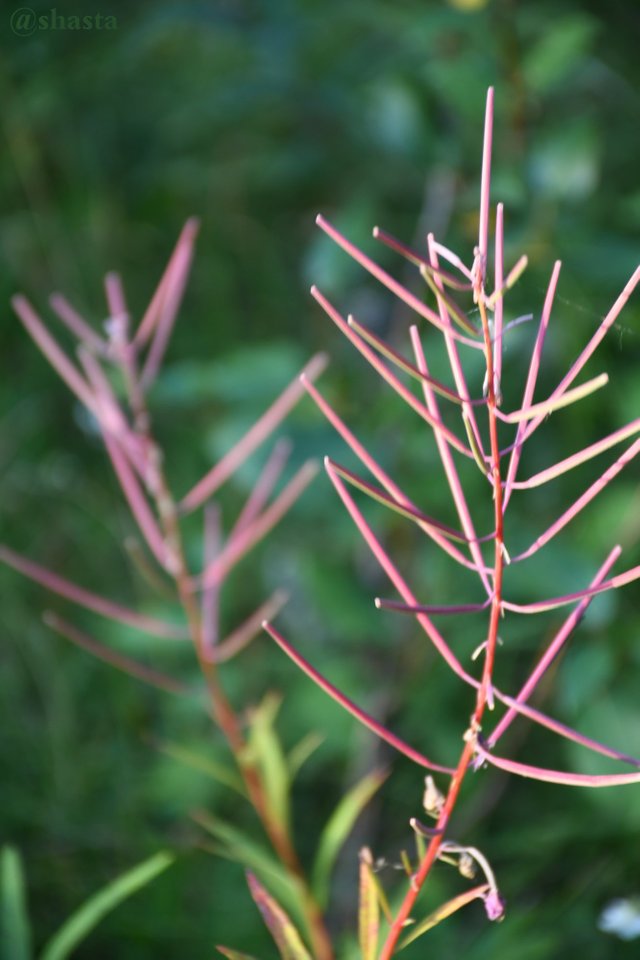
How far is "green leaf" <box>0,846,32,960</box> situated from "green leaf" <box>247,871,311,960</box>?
0.14 metres

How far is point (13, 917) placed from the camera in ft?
1.35

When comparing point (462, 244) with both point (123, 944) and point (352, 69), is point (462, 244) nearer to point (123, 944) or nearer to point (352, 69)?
point (352, 69)

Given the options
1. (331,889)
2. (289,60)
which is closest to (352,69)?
(289,60)

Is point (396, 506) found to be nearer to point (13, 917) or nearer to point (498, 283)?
point (498, 283)

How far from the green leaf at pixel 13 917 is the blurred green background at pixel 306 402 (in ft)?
0.39

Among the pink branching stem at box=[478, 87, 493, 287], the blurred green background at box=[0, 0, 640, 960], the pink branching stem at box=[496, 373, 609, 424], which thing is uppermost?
the pink branching stem at box=[478, 87, 493, 287]

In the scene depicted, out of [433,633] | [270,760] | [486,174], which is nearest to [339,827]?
[270,760]

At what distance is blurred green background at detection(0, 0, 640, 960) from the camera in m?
0.67

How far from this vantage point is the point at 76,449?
120 cm

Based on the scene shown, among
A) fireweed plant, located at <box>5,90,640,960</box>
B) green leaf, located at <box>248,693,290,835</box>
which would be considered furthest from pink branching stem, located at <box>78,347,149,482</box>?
green leaf, located at <box>248,693,290,835</box>

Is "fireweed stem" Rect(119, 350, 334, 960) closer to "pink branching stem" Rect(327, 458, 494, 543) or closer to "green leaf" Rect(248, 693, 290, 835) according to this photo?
"green leaf" Rect(248, 693, 290, 835)

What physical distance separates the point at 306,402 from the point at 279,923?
430 millimetres

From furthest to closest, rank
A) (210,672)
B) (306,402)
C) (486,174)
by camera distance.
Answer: (306,402)
(210,672)
(486,174)

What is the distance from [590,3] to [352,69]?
0.21 metres
